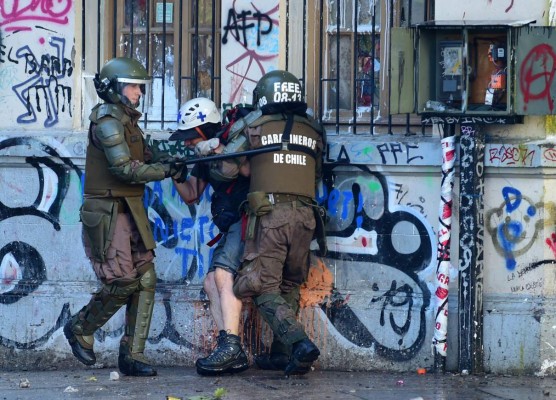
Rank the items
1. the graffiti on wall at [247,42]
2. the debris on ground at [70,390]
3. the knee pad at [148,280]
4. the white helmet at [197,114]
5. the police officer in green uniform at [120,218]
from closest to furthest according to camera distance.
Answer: the debris on ground at [70,390], the police officer in green uniform at [120,218], the knee pad at [148,280], the white helmet at [197,114], the graffiti on wall at [247,42]

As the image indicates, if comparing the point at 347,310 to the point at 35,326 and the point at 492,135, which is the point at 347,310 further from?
the point at 35,326

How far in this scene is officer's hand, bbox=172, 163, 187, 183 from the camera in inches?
326

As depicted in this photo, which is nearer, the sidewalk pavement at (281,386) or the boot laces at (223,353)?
the sidewalk pavement at (281,386)

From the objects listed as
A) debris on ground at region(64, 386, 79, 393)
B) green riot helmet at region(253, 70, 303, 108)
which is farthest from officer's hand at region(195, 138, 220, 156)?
debris on ground at region(64, 386, 79, 393)

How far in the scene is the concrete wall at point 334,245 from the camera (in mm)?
8375

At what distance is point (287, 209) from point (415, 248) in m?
0.99

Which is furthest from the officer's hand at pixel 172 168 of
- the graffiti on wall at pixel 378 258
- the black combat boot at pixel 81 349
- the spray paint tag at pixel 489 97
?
the spray paint tag at pixel 489 97

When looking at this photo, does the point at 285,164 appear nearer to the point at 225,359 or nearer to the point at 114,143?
the point at 114,143

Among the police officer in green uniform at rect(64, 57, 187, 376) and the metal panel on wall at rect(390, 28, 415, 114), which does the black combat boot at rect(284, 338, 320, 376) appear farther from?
the metal panel on wall at rect(390, 28, 415, 114)

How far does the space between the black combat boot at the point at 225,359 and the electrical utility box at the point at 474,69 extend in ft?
6.07

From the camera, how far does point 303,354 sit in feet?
26.1

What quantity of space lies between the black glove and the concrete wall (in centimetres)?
45

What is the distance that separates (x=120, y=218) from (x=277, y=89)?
1.31m

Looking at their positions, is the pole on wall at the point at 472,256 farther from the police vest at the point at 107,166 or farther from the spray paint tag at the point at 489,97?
the police vest at the point at 107,166
